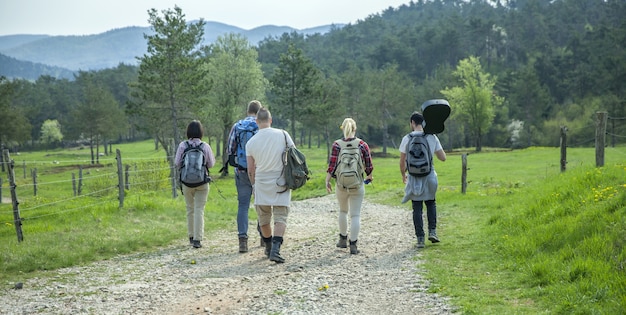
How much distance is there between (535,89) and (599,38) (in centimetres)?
2329

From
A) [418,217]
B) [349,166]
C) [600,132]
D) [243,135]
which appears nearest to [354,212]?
[349,166]

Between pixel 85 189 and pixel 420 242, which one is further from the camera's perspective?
pixel 85 189

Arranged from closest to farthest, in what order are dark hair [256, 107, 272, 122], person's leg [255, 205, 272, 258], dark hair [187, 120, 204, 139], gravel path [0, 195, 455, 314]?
gravel path [0, 195, 455, 314], dark hair [256, 107, 272, 122], person's leg [255, 205, 272, 258], dark hair [187, 120, 204, 139]

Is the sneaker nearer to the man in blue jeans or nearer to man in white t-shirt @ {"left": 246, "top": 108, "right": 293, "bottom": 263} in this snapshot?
man in white t-shirt @ {"left": 246, "top": 108, "right": 293, "bottom": 263}

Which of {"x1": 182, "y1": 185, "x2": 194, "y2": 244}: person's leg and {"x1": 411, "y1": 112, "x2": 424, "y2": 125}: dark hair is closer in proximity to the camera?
{"x1": 411, "y1": 112, "x2": 424, "y2": 125}: dark hair

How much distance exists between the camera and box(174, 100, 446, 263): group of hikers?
9.16 meters

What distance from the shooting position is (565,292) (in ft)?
21.1

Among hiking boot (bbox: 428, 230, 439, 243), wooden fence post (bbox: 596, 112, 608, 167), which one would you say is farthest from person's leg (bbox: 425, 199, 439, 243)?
wooden fence post (bbox: 596, 112, 608, 167)

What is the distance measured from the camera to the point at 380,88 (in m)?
83.0

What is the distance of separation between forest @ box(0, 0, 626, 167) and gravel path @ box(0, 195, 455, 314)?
32.8ft

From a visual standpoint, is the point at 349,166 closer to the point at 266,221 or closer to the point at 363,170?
the point at 363,170

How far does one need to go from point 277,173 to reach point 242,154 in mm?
1115

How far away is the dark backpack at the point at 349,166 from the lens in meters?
9.44

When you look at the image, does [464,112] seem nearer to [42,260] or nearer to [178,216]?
[178,216]
